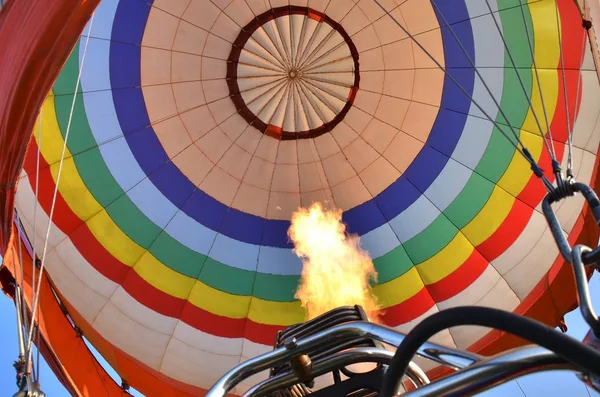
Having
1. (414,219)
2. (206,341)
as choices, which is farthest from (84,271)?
(414,219)

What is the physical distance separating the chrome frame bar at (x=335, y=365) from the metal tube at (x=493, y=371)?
73 centimetres

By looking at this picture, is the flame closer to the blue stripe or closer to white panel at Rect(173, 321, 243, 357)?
the blue stripe

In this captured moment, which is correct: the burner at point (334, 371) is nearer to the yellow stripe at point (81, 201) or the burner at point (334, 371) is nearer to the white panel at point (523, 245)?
the yellow stripe at point (81, 201)

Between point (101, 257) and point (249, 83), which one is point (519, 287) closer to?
point (249, 83)

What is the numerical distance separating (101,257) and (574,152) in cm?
489

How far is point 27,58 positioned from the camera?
13.0 feet

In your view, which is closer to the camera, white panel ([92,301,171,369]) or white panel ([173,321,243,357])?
white panel ([92,301,171,369])

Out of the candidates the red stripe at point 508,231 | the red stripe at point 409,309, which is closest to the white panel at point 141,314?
the red stripe at point 409,309

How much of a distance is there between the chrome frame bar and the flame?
15.2ft

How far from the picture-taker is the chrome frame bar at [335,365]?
1.87 m

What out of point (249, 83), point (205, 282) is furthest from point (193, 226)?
point (249, 83)

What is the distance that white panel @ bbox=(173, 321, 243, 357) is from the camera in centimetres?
639

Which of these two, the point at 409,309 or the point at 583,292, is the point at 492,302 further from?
the point at 583,292

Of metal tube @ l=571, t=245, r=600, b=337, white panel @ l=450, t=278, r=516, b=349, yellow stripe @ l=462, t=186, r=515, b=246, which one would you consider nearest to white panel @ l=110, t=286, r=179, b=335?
white panel @ l=450, t=278, r=516, b=349
